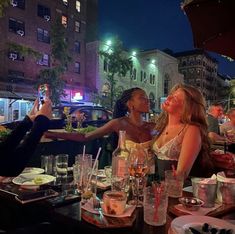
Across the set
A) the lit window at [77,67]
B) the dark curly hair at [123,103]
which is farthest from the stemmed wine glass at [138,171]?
the lit window at [77,67]

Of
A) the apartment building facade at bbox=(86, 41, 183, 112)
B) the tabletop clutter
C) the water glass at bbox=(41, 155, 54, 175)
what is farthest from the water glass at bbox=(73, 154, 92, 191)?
the apartment building facade at bbox=(86, 41, 183, 112)

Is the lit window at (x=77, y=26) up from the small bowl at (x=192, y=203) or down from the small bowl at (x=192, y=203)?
up

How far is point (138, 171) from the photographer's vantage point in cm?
200

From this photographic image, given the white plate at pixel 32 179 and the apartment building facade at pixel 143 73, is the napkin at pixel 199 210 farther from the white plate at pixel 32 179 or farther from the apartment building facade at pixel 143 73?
the apartment building facade at pixel 143 73

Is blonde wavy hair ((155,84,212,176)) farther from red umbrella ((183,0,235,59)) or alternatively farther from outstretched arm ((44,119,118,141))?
outstretched arm ((44,119,118,141))

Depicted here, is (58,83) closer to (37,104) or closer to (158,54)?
(37,104)

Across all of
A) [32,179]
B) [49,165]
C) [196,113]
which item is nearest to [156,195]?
[32,179]

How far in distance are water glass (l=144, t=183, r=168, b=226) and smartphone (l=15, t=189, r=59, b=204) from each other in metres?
0.72

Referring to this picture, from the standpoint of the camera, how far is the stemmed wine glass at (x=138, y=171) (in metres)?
1.87

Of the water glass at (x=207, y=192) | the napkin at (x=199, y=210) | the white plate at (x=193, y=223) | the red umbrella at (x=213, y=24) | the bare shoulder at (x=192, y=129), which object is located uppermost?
the red umbrella at (x=213, y=24)

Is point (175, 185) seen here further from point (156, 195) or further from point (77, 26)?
point (77, 26)

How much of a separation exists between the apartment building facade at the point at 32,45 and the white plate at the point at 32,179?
1814 cm

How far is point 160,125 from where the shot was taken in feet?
10.8

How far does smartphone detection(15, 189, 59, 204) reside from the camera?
1.87 meters
